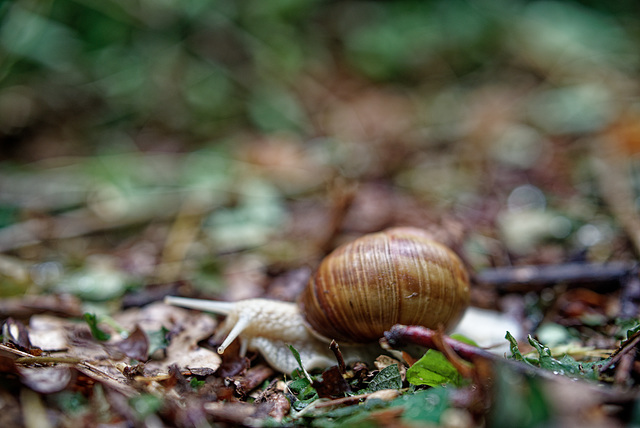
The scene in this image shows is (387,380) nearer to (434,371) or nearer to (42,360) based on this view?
(434,371)

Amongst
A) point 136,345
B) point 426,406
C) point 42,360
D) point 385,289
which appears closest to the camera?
point 426,406

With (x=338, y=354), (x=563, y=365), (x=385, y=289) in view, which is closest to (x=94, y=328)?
(x=338, y=354)

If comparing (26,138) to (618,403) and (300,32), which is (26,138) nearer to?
(300,32)

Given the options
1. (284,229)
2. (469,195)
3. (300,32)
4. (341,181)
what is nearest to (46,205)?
(284,229)

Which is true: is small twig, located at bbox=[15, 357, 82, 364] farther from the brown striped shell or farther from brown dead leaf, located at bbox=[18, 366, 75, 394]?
the brown striped shell

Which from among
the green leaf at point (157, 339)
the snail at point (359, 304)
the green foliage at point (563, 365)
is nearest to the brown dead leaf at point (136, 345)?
the green leaf at point (157, 339)

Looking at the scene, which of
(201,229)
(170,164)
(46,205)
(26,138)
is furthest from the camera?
(26,138)

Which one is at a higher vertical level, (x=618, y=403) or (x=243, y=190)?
(x=618, y=403)

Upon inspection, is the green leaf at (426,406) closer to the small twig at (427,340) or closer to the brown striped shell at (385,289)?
the small twig at (427,340)
